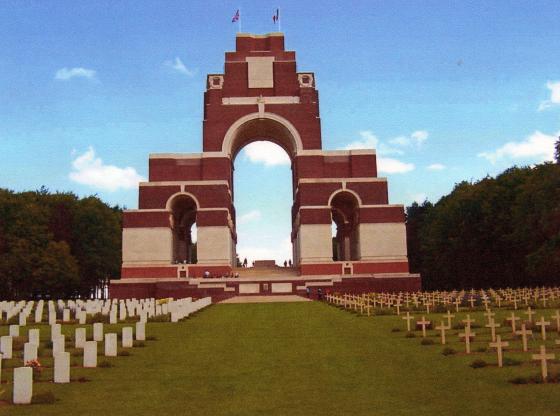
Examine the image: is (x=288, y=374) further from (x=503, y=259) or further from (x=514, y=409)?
(x=503, y=259)

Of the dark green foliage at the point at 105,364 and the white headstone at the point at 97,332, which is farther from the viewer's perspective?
the white headstone at the point at 97,332

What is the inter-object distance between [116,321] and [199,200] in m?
25.8

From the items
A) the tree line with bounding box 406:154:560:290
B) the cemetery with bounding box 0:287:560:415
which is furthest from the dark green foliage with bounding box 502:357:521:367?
the tree line with bounding box 406:154:560:290

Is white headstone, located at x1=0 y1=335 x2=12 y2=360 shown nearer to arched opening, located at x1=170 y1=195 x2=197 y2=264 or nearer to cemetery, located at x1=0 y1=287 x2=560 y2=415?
cemetery, located at x1=0 y1=287 x2=560 y2=415

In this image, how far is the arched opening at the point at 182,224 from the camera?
154 feet

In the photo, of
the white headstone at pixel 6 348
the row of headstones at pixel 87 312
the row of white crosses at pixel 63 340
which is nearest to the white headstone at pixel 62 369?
the row of white crosses at pixel 63 340

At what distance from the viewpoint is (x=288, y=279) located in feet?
133

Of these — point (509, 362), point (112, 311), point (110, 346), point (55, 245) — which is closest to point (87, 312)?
point (112, 311)

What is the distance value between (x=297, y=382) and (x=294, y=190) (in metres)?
42.0

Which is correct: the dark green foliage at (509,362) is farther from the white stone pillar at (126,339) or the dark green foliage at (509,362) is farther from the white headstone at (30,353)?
the white headstone at (30,353)

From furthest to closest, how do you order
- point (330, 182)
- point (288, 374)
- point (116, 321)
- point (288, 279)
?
point (330, 182)
point (288, 279)
point (116, 321)
point (288, 374)

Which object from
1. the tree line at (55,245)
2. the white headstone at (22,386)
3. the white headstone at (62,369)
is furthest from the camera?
the tree line at (55,245)

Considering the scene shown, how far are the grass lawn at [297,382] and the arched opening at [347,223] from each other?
31754 mm

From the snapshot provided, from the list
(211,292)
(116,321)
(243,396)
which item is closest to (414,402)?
(243,396)
